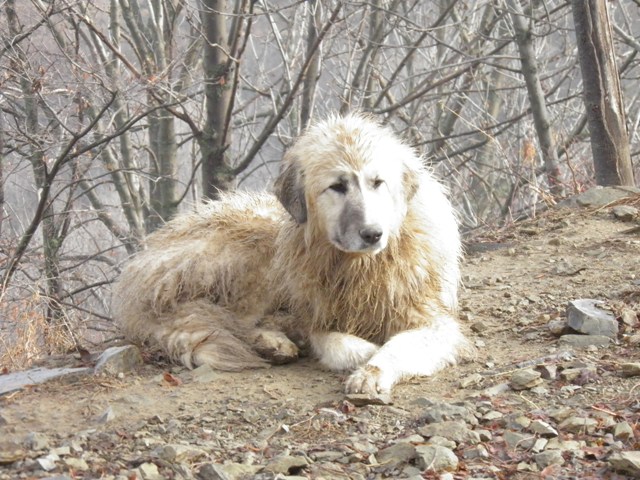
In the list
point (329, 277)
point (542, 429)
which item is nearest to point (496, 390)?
point (542, 429)

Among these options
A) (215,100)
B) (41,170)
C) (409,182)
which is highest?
(215,100)

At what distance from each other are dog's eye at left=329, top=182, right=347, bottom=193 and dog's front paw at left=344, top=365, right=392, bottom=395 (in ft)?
3.44

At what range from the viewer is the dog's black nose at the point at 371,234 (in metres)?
4.52

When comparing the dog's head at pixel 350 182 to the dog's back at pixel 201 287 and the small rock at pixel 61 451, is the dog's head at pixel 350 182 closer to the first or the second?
the dog's back at pixel 201 287

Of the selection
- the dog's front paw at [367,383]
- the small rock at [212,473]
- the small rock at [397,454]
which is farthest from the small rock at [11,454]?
the dog's front paw at [367,383]

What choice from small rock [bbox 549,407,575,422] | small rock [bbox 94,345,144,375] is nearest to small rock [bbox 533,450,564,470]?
small rock [bbox 549,407,575,422]

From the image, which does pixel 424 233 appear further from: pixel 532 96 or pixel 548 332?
pixel 532 96

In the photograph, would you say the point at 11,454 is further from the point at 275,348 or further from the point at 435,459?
the point at 275,348

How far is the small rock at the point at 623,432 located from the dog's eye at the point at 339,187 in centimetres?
204

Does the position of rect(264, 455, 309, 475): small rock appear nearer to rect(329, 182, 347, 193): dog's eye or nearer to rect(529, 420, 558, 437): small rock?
rect(529, 420, 558, 437): small rock

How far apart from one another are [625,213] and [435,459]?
4.34m

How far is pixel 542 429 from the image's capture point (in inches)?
136

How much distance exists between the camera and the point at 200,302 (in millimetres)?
5488

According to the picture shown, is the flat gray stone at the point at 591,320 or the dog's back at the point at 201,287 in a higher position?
the dog's back at the point at 201,287
